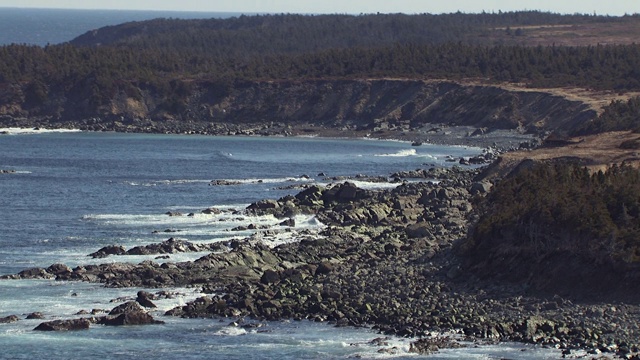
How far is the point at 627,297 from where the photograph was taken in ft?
142

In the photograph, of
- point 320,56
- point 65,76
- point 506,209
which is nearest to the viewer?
point 506,209

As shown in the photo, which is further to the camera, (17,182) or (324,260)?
(17,182)

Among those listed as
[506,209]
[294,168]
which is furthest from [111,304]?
[294,168]

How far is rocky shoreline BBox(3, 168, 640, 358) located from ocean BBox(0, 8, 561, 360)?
0.92 metres

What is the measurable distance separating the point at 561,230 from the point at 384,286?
628 centimetres

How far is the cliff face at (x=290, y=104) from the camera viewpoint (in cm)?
12031

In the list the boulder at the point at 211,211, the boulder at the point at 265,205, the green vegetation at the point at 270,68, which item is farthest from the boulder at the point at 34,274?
the green vegetation at the point at 270,68

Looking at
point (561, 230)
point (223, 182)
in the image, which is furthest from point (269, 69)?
point (561, 230)

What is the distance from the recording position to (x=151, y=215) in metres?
67.4

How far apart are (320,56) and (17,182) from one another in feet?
209

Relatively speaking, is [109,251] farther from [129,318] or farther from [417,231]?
[417,231]

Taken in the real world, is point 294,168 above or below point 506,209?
below

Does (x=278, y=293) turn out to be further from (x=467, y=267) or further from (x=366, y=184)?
(x=366, y=184)

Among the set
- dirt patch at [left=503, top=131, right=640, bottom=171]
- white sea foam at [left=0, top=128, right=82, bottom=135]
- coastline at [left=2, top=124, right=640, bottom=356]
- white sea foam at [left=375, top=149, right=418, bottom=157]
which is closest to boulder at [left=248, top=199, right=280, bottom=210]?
coastline at [left=2, top=124, right=640, bottom=356]
